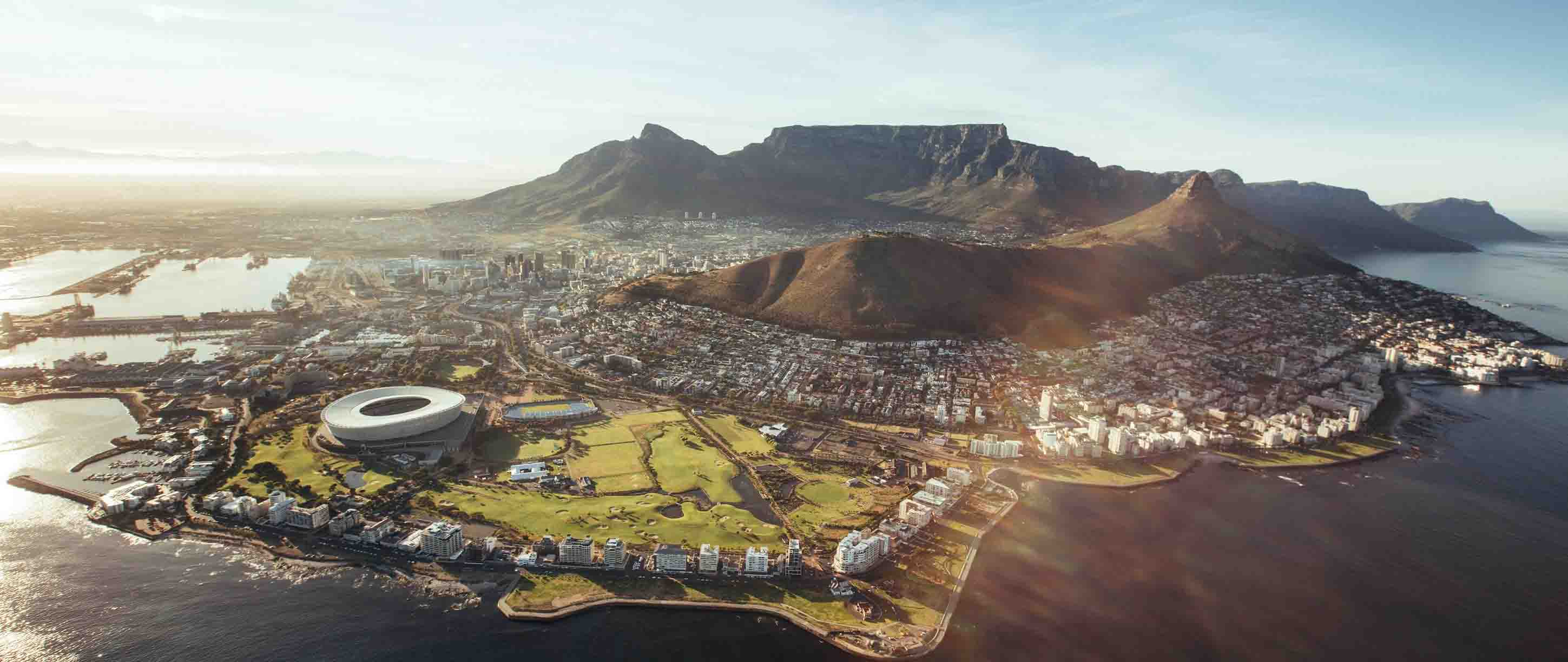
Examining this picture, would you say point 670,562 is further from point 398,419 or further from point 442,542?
point 398,419

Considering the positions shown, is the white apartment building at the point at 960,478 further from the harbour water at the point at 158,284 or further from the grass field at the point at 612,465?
the harbour water at the point at 158,284

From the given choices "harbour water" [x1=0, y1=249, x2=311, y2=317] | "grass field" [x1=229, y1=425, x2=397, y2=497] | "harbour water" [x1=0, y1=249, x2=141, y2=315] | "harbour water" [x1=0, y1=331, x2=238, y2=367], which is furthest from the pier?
"harbour water" [x1=0, y1=249, x2=141, y2=315]

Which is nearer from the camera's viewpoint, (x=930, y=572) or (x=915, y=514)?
(x=930, y=572)

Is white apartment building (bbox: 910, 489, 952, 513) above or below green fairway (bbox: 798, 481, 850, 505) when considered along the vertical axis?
above

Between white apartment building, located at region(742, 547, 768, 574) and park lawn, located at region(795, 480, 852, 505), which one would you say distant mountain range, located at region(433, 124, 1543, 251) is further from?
white apartment building, located at region(742, 547, 768, 574)

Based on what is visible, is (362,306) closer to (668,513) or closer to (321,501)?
(321,501)

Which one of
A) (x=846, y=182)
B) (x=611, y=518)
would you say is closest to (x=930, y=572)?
(x=611, y=518)
